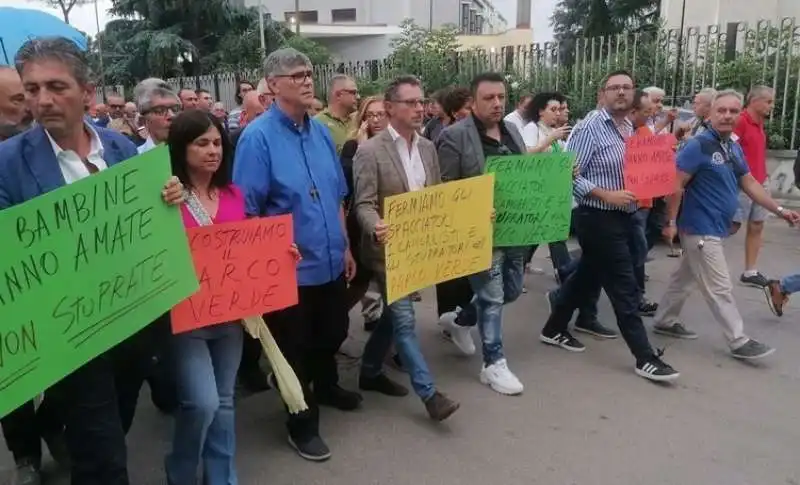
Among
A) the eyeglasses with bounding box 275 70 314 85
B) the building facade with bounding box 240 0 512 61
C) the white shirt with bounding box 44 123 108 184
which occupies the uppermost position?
the building facade with bounding box 240 0 512 61

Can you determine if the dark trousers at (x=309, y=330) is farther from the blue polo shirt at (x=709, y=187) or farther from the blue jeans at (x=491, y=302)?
the blue polo shirt at (x=709, y=187)

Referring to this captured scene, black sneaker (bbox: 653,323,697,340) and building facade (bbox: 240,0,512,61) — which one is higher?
building facade (bbox: 240,0,512,61)

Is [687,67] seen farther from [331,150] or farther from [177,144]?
[177,144]

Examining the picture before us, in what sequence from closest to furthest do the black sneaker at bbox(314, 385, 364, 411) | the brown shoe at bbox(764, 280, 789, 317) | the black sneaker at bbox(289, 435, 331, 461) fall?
the black sneaker at bbox(289, 435, 331, 461) → the black sneaker at bbox(314, 385, 364, 411) → the brown shoe at bbox(764, 280, 789, 317)

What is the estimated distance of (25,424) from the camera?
3.19 m

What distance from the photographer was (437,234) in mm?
3752

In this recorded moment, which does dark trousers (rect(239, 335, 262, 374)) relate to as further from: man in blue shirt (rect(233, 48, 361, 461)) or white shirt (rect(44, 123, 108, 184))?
white shirt (rect(44, 123, 108, 184))

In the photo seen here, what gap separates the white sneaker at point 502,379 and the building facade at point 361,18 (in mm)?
30187

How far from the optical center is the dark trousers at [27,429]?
3.16 m

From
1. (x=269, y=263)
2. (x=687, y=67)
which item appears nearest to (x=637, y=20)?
(x=687, y=67)

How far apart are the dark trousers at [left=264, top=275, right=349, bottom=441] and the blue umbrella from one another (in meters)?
3.59

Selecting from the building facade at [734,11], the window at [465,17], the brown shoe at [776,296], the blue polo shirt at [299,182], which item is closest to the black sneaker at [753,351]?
the brown shoe at [776,296]

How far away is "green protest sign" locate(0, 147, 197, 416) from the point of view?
2.01 metres

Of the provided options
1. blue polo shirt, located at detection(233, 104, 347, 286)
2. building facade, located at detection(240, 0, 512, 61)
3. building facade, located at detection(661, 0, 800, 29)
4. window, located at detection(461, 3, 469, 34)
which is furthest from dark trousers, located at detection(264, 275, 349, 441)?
window, located at detection(461, 3, 469, 34)
